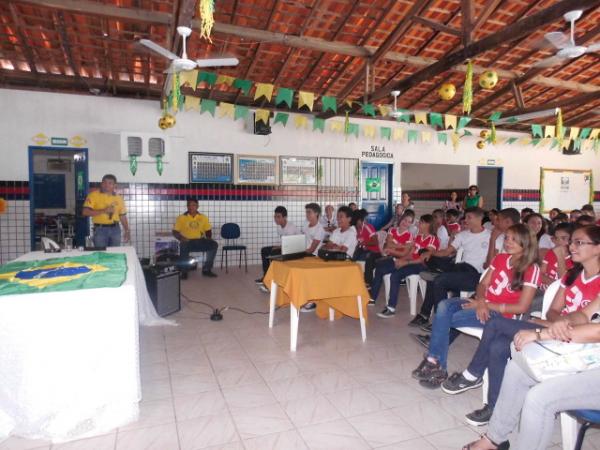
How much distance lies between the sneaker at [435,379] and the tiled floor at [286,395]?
55mm

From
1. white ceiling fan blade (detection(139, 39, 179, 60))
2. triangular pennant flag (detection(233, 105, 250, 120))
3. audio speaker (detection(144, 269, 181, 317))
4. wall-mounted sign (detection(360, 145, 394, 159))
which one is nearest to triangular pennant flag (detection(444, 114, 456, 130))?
wall-mounted sign (detection(360, 145, 394, 159))

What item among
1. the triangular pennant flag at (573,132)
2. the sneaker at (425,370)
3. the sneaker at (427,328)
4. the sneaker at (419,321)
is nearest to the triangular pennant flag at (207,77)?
the sneaker at (419,321)

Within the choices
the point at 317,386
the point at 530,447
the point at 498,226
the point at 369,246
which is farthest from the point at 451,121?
the point at 530,447

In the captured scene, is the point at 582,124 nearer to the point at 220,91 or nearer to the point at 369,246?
the point at 369,246

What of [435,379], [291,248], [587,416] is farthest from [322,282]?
[587,416]

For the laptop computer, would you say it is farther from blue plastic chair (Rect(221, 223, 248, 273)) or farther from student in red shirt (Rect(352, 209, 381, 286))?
blue plastic chair (Rect(221, 223, 248, 273))

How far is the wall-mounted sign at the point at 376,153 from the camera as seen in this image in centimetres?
844

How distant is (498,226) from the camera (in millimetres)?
4023

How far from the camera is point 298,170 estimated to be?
26.1ft

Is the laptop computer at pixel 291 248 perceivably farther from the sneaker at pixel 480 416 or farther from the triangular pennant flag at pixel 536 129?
the triangular pennant flag at pixel 536 129

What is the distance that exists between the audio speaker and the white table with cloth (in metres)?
2.00

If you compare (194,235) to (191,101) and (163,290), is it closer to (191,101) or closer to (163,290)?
(191,101)

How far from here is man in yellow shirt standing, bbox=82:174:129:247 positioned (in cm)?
516

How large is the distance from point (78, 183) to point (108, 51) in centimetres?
223
